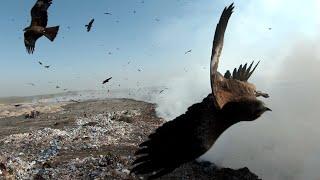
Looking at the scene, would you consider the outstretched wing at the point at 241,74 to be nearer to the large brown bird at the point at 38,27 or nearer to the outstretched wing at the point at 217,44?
the outstretched wing at the point at 217,44

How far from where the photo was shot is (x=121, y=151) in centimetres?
1852

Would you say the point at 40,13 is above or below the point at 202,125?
above

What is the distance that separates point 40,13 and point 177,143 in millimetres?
5211

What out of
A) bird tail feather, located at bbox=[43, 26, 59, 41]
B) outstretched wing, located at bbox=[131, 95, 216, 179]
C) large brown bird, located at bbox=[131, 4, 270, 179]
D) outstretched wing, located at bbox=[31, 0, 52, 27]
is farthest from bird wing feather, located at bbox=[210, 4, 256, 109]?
outstretched wing, located at bbox=[31, 0, 52, 27]

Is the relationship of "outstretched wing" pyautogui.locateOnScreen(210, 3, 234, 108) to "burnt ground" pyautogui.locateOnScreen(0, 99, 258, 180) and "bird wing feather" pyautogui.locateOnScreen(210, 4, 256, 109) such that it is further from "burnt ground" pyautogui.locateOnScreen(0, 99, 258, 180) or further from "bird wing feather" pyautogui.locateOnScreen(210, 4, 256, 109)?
"burnt ground" pyautogui.locateOnScreen(0, 99, 258, 180)

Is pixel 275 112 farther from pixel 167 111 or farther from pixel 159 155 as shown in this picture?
pixel 159 155

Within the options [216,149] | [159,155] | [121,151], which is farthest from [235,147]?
[159,155]

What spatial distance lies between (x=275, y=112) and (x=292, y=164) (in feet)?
18.2

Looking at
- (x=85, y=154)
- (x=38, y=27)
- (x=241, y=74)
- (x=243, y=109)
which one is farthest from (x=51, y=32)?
(x=85, y=154)

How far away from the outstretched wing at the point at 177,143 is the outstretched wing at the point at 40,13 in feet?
15.8

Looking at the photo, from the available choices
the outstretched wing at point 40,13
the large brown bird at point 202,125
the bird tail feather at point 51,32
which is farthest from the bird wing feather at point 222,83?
the outstretched wing at point 40,13

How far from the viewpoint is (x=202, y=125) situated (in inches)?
227

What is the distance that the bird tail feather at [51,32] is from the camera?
371 inches

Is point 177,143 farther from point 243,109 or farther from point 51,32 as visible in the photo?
point 51,32
